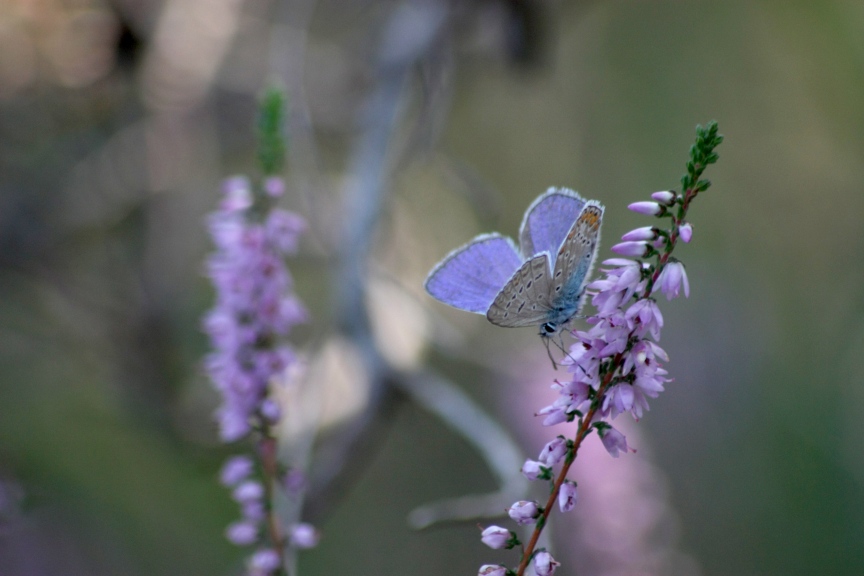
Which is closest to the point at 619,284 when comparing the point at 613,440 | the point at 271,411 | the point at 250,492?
the point at 613,440

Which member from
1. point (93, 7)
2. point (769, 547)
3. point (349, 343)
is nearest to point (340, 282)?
point (349, 343)

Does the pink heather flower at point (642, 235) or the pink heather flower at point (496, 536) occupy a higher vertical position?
the pink heather flower at point (642, 235)

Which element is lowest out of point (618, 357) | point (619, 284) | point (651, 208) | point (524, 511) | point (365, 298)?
point (524, 511)

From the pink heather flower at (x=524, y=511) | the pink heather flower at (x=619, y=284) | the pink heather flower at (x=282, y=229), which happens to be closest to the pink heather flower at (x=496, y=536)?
the pink heather flower at (x=524, y=511)

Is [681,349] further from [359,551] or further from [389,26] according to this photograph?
[389,26]

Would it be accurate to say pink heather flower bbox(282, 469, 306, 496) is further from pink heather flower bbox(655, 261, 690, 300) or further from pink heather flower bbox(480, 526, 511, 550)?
pink heather flower bbox(655, 261, 690, 300)

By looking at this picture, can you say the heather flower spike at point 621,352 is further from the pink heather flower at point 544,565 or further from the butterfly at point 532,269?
the butterfly at point 532,269

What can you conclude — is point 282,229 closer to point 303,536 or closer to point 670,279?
point 303,536
